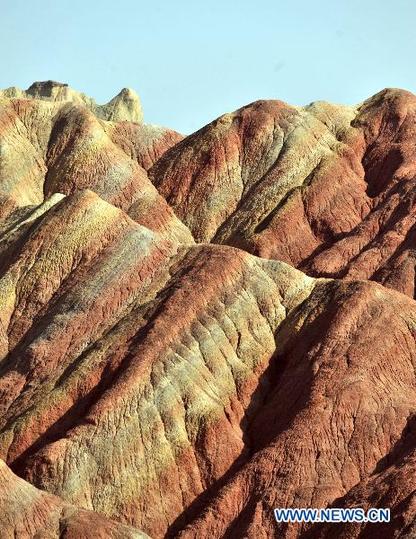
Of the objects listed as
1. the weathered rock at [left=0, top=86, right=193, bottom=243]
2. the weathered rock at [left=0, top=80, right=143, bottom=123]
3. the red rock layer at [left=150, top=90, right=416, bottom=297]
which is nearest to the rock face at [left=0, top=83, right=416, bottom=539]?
the red rock layer at [left=150, top=90, right=416, bottom=297]

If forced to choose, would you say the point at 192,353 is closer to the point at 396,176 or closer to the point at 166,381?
the point at 166,381

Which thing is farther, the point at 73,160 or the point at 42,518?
the point at 73,160

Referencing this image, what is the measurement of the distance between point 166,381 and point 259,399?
5.28 m

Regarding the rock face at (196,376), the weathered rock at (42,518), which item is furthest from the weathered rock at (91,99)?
the weathered rock at (42,518)

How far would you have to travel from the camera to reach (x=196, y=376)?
8088 cm

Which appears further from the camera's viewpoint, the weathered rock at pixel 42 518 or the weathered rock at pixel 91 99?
the weathered rock at pixel 91 99

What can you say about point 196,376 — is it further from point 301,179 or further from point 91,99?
point 91,99

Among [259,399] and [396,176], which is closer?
[259,399]

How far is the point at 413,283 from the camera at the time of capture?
321 feet

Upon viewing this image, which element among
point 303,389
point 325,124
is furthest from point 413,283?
point 325,124

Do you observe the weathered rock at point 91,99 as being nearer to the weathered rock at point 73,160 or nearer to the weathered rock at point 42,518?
the weathered rock at point 73,160

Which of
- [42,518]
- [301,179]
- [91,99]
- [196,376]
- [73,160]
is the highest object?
[91,99]

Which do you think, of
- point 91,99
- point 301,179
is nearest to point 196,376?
point 301,179

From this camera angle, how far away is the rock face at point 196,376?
241 feet
